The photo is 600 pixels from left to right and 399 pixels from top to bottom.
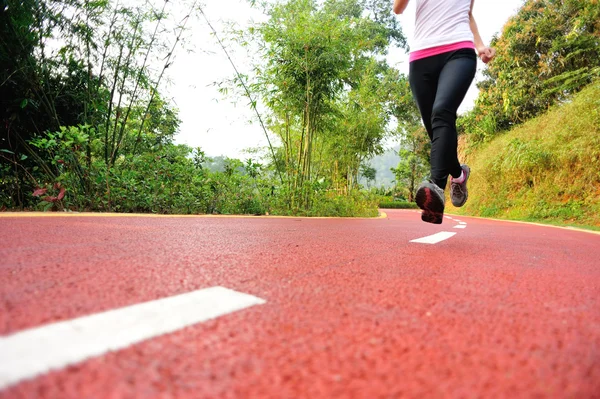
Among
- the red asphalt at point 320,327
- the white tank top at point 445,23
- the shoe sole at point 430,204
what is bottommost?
the red asphalt at point 320,327

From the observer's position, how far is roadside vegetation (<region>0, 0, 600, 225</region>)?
454 cm

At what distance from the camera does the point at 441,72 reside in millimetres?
2703

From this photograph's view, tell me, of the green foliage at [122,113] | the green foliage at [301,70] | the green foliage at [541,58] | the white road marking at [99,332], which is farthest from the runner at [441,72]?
the green foliage at [541,58]

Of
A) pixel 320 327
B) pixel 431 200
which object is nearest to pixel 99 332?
pixel 320 327

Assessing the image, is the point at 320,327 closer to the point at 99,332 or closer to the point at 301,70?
the point at 99,332

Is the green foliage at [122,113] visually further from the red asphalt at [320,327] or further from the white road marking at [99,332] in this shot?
the white road marking at [99,332]

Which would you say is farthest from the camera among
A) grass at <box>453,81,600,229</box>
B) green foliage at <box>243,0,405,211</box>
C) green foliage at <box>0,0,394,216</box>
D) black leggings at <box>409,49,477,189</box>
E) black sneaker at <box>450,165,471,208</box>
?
grass at <box>453,81,600,229</box>

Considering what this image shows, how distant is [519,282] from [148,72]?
573cm

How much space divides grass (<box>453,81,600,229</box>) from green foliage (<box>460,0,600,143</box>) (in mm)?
938

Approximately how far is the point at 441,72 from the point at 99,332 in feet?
8.91

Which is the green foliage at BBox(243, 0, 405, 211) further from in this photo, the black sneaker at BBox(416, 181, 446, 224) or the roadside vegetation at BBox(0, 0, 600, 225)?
the black sneaker at BBox(416, 181, 446, 224)

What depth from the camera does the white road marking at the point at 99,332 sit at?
1.81 ft

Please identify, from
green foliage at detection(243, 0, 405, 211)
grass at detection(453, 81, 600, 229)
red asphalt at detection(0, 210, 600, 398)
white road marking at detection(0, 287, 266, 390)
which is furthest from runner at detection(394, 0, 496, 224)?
grass at detection(453, 81, 600, 229)

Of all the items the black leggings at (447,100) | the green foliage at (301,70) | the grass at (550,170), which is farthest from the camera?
the grass at (550,170)
